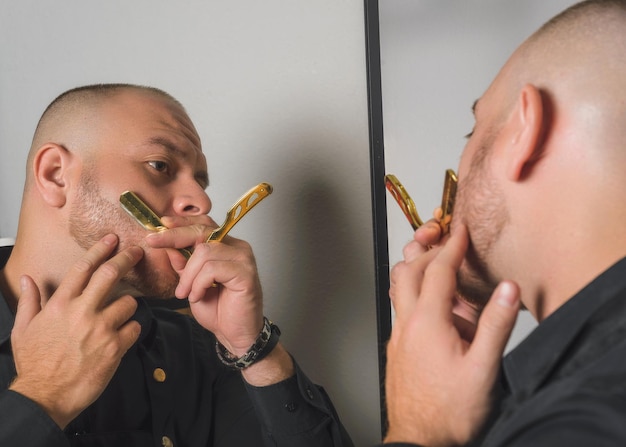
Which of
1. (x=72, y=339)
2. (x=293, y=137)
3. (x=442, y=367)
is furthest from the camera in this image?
(x=293, y=137)

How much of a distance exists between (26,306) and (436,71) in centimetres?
73

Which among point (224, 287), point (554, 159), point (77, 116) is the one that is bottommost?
point (224, 287)

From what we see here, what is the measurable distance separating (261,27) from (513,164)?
0.68 metres

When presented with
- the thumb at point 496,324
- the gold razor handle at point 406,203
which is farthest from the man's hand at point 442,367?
the gold razor handle at point 406,203

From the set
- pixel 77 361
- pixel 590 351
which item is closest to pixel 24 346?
pixel 77 361

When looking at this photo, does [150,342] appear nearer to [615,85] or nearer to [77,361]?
[77,361]

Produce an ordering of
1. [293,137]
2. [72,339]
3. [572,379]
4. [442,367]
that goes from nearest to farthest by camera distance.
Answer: [572,379]
[442,367]
[72,339]
[293,137]

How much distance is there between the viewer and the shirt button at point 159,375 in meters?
1.13

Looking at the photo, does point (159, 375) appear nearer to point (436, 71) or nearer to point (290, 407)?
point (290, 407)

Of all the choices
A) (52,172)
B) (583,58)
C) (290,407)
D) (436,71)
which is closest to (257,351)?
(290,407)

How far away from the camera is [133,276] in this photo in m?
1.03

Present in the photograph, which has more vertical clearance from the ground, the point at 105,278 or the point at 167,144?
the point at 167,144

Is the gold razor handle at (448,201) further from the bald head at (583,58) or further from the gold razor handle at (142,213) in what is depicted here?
the gold razor handle at (142,213)

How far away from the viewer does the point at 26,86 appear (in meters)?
1.47
